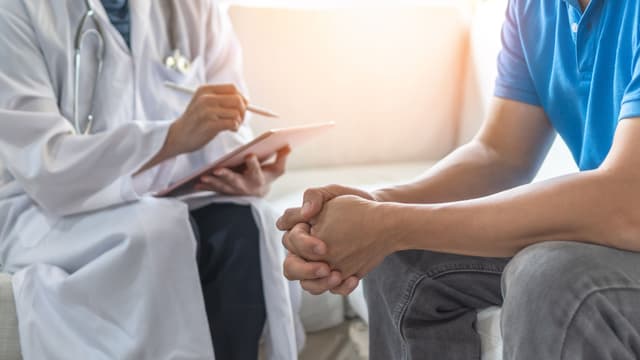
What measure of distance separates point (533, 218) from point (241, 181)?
634mm

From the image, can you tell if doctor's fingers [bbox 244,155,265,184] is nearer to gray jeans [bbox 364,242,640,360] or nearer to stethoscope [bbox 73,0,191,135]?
stethoscope [bbox 73,0,191,135]

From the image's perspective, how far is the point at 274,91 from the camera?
5.75 ft

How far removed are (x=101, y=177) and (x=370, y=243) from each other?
531mm

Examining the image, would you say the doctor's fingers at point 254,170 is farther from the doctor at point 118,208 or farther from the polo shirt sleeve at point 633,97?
the polo shirt sleeve at point 633,97

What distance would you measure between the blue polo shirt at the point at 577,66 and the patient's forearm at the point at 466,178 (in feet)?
0.30

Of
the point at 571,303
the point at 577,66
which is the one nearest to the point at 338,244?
the point at 571,303

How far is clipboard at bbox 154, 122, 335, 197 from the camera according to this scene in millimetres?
1127

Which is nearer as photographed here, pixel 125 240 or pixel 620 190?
pixel 620 190

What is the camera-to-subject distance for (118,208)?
112 centimetres

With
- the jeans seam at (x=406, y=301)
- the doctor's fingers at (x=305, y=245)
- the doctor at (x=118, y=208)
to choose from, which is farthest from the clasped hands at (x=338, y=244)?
the doctor at (x=118, y=208)

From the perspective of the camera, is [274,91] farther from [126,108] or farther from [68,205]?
[68,205]

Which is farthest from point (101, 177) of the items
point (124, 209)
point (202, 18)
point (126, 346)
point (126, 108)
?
point (202, 18)

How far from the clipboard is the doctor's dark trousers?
0.07 meters

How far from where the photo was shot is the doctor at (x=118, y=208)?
1.07 metres
